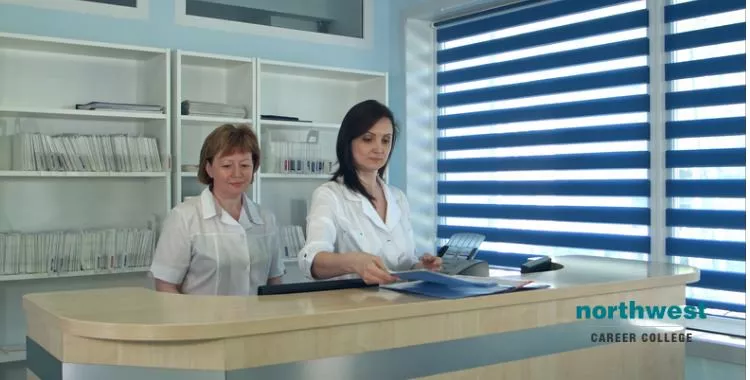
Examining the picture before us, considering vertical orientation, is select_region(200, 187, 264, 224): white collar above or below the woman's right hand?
above

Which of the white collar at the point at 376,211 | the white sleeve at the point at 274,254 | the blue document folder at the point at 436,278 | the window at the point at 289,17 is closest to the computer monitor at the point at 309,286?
the blue document folder at the point at 436,278

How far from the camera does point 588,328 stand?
89.0 inches

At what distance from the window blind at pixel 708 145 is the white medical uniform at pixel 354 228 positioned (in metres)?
Result: 1.51

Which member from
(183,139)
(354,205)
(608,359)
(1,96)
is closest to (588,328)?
(608,359)

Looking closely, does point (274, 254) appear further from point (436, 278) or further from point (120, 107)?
point (436, 278)

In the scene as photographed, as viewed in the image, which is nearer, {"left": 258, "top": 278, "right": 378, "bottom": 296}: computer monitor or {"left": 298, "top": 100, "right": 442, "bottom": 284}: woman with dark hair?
{"left": 258, "top": 278, "right": 378, "bottom": 296}: computer monitor

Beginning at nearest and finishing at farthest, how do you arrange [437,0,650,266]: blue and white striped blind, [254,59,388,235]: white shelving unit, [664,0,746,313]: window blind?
1. [664,0,746,313]: window blind
2. [437,0,650,266]: blue and white striped blind
3. [254,59,388,235]: white shelving unit

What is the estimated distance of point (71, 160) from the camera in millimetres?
3473

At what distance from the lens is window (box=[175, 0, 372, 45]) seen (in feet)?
13.6

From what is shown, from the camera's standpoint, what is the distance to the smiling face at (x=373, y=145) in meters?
2.49

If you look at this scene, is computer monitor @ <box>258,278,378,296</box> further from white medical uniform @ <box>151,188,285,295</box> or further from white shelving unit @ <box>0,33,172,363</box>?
white shelving unit @ <box>0,33,172,363</box>

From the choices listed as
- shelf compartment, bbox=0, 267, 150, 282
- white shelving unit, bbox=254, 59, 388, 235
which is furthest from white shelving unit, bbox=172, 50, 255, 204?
shelf compartment, bbox=0, 267, 150, 282

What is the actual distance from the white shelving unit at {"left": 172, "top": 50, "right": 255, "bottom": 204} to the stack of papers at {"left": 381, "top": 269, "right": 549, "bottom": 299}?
2032mm

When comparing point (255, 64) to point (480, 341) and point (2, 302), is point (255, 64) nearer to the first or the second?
point (2, 302)
